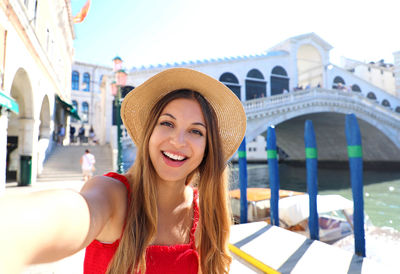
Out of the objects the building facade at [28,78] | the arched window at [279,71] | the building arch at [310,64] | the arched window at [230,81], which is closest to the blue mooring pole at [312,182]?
the building facade at [28,78]

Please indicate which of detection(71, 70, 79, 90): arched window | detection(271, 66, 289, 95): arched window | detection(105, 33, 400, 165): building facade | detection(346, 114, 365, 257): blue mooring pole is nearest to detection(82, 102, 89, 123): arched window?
detection(71, 70, 79, 90): arched window

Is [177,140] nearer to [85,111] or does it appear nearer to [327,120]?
[327,120]

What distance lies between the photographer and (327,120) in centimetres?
1983

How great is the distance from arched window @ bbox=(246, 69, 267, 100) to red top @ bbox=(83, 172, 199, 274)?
20.4m

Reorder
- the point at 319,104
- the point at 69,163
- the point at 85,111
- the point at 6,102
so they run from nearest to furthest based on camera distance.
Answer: the point at 6,102 < the point at 69,163 < the point at 319,104 < the point at 85,111

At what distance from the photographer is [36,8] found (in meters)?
8.76

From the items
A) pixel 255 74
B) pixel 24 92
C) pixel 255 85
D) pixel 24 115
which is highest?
pixel 255 74

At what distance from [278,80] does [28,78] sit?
738 inches

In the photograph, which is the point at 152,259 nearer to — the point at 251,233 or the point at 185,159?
the point at 185,159

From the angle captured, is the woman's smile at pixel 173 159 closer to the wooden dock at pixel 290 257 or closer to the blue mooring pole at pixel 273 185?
the wooden dock at pixel 290 257

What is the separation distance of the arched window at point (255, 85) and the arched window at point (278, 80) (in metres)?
1.02

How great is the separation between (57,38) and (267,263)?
14.5 m

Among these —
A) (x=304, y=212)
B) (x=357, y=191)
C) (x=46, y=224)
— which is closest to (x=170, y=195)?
(x=46, y=224)

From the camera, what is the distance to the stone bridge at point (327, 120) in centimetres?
1440
